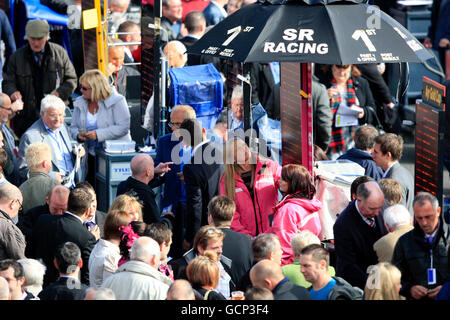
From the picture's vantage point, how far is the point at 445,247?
7.90 metres

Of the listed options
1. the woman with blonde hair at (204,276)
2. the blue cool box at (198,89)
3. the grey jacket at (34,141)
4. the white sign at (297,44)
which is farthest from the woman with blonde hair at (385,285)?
the blue cool box at (198,89)

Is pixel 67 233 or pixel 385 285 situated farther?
pixel 67 233

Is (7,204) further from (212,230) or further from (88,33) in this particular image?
(88,33)

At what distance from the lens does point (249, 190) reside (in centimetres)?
930

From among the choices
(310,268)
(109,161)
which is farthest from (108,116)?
(310,268)

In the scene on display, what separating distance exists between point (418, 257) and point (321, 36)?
2.18 metres

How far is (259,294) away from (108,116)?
5073mm

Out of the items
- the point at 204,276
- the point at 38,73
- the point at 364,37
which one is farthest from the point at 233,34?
the point at 38,73

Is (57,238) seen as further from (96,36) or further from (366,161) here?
(96,36)

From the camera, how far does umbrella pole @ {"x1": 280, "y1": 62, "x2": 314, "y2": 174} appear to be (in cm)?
938

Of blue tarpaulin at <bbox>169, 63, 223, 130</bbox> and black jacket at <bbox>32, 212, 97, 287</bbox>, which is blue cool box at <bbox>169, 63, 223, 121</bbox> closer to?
blue tarpaulin at <bbox>169, 63, 223, 130</bbox>

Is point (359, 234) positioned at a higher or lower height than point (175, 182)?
higher

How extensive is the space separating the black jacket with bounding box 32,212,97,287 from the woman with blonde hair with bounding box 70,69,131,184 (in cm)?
264

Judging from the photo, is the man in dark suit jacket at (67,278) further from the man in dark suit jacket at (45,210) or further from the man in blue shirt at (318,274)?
the man in blue shirt at (318,274)
